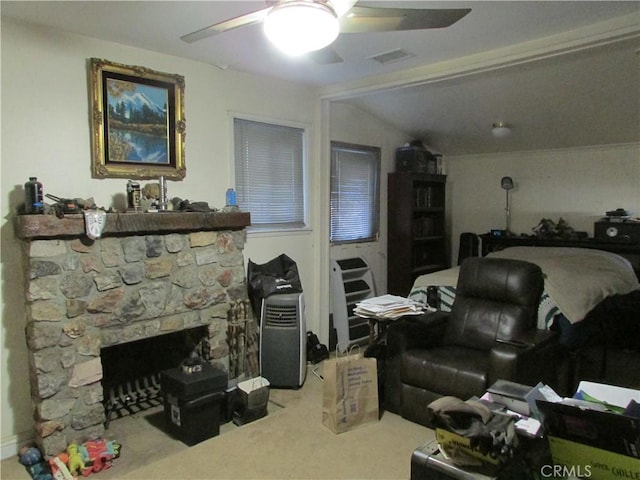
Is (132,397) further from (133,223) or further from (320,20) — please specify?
(320,20)

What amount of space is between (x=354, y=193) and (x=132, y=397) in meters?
2.80

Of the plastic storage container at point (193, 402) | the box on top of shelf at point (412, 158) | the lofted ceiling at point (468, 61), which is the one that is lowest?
the plastic storage container at point (193, 402)

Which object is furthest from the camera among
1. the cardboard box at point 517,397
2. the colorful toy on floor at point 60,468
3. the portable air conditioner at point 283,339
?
the portable air conditioner at point 283,339

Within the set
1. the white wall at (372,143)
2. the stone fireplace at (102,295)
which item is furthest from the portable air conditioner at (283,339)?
the white wall at (372,143)

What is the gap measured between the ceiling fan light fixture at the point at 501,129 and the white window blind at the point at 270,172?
200cm

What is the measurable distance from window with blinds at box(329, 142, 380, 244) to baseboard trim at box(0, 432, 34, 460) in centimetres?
285

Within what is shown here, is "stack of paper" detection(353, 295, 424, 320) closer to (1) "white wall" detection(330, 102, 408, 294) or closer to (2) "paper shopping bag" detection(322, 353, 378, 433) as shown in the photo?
(2) "paper shopping bag" detection(322, 353, 378, 433)

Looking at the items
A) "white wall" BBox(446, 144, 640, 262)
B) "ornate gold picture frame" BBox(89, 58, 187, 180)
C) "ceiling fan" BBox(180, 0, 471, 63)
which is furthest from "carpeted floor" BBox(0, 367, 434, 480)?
"white wall" BBox(446, 144, 640, 262)

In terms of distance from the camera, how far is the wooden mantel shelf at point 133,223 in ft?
7.94

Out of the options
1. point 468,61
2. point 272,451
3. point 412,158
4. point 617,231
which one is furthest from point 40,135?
point 617,231

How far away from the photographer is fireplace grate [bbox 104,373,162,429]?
310 centimetres

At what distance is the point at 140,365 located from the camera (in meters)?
3.30

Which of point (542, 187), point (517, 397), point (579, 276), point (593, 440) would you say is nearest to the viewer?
point (593, 440)

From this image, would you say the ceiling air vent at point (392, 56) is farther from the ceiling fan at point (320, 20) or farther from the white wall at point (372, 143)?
the ceiling fan at point (320, 20)
